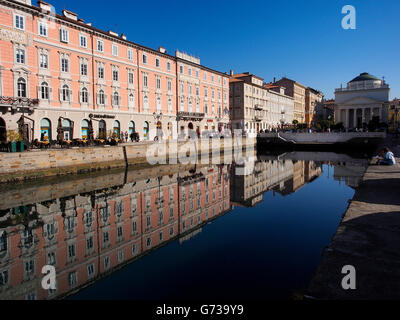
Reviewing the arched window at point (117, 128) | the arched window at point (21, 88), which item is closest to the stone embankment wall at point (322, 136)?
the arched window at point (117, 128)

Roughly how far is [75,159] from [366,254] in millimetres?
22670

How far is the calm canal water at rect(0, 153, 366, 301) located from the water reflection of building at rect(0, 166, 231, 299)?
1.6 inches

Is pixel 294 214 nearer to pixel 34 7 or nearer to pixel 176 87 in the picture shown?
pixel 34 7

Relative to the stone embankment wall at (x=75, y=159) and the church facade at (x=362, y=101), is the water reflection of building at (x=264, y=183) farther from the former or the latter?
the church facade at (x=362, y=101)

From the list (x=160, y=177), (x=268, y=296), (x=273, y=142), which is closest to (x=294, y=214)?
(x=268, y=296)

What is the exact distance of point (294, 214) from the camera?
14.1 metres

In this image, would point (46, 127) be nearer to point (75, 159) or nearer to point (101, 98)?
point (101, 98)

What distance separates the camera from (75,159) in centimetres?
2386

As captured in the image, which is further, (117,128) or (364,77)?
(364,77)

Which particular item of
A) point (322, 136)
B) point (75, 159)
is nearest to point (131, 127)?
point (75, 159)

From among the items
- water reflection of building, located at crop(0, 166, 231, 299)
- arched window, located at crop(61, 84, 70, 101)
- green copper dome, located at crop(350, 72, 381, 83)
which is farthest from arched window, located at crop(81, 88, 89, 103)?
green copper dome, located at crop(350, 72, 381, 83)

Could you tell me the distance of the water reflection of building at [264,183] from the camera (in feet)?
60.1

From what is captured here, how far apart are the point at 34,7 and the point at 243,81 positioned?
146ft
